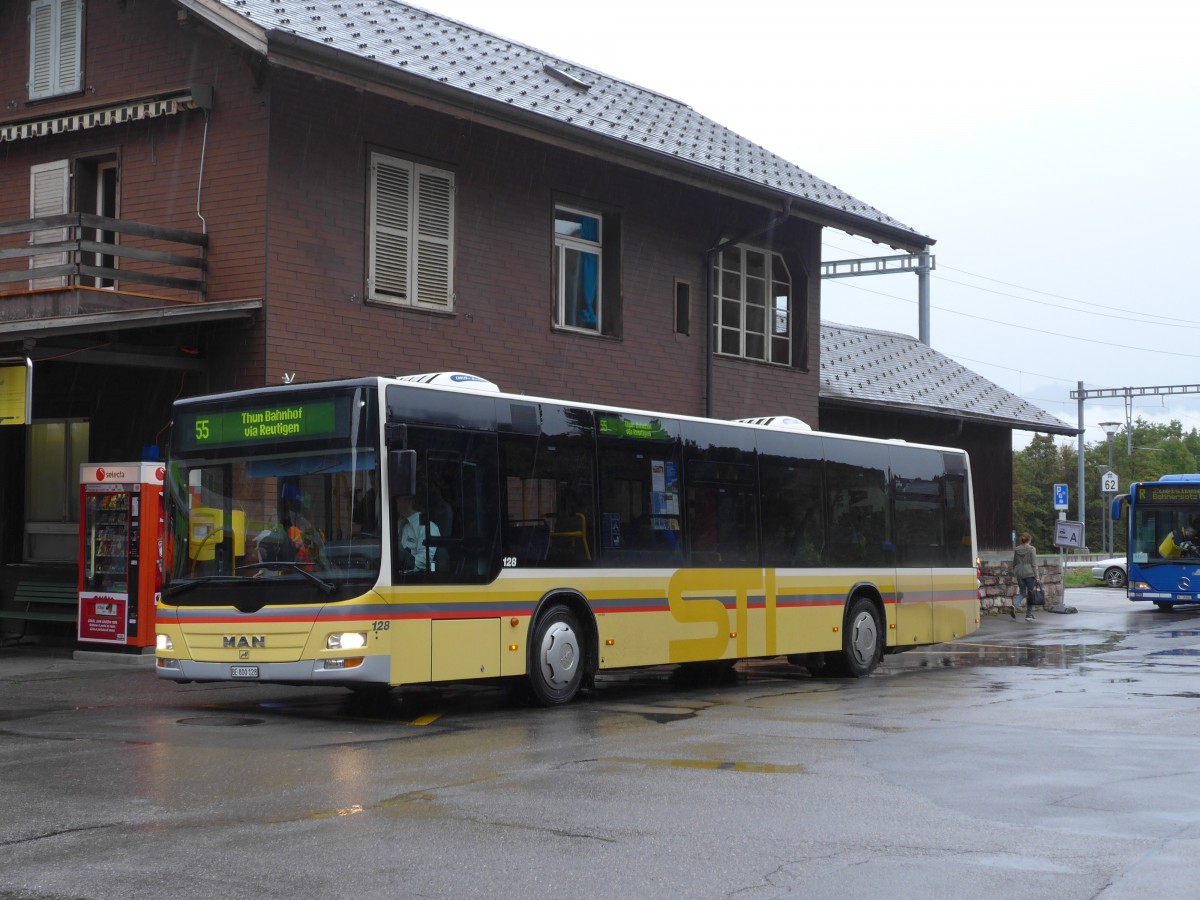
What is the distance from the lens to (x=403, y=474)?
1216 centimetres

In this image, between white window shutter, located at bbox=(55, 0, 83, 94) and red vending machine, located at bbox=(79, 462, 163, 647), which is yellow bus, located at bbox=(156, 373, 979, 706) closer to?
red vending machine, located at bbox=(79, 462, 163, 647)

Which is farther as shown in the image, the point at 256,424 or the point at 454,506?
the point at 454,506

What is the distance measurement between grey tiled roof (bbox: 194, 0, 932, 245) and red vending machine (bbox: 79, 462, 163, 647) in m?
5.23

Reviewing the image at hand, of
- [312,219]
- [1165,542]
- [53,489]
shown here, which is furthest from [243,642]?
[1165,542]

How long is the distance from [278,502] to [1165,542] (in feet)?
97.8

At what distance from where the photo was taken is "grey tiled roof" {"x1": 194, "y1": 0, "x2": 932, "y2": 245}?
17984mm

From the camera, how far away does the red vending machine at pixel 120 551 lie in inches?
700

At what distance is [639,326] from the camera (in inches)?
929

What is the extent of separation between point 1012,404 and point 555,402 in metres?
23.0

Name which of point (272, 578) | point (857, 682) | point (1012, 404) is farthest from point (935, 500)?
point (1012, 404)

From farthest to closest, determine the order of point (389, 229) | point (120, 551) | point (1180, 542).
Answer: point (1180, 542) → point (389, 229) → point (120, 551)

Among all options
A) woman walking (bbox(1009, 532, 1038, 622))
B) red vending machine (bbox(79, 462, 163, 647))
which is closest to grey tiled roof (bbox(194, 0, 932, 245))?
red vending machine (bbox(79, 462, 163, 647))

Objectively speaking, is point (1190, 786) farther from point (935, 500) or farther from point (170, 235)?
point (170, 235)

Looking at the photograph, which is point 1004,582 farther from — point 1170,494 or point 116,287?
point 116,287
